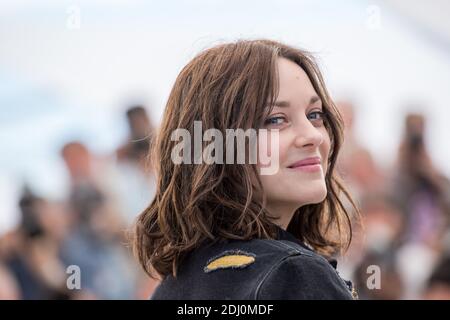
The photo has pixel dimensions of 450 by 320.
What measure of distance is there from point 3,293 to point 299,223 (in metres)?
2.04

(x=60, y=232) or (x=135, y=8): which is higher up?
(x=135, y=8)

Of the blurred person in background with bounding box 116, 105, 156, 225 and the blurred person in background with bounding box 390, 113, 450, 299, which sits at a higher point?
the blurred person in background with bounding box 116, 105, 156, 225

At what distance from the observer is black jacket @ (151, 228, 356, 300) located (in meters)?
0.94

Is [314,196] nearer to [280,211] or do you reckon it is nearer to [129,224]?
[280,211]

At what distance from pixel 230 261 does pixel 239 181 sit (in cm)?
13

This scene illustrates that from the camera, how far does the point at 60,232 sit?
10.3 feet

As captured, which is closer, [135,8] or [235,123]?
[235,123]

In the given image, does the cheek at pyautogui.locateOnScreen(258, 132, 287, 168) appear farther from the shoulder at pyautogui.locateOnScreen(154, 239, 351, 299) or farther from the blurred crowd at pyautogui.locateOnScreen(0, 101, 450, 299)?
the blurred crowd at pyautogui.locateOnScreen(0, 101, 450, 299)

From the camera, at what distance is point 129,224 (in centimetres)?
299

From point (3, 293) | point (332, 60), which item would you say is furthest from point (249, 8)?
point (3, 293)

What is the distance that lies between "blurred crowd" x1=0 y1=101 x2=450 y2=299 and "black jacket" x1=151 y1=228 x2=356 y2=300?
1868 millimetres

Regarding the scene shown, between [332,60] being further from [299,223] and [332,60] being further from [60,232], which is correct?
[299,223]

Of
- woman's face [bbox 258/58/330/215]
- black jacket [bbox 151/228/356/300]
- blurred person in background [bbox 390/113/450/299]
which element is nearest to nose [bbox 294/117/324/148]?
woman's face [bbox 258/58/330/215]

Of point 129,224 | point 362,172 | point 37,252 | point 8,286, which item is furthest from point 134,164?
point 362,172
